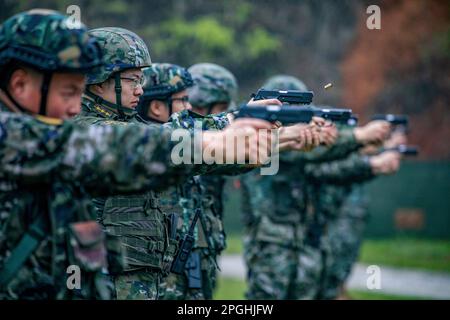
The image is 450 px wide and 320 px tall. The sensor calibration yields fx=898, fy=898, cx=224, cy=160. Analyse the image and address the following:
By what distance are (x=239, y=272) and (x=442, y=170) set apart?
812 cm

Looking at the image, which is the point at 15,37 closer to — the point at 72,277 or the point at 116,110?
the point at 72,277

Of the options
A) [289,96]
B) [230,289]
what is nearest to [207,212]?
[289,96]

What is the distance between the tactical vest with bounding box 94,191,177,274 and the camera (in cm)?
636

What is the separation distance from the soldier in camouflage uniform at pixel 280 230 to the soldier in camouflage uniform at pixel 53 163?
239 inches

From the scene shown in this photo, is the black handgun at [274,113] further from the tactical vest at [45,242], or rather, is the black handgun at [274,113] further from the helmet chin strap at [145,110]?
the helmet chin strap at [145,110]

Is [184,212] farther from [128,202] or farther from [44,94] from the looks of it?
[44,94]

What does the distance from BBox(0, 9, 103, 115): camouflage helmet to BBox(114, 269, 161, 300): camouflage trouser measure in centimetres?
230

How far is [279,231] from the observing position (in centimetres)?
1055

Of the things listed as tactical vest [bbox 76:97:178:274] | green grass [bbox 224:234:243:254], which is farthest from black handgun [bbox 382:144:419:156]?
green grass [bbox 224:234:243:254]

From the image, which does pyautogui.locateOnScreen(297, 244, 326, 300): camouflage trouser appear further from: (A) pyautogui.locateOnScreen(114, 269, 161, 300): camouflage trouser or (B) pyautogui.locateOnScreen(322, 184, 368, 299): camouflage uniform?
(A) pyautogui.locateOnScreen(114, 269, 161, 300): camouflage trouser

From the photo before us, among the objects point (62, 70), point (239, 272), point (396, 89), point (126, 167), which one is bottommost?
point (239, 272)

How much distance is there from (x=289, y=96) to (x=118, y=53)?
4.28ft
